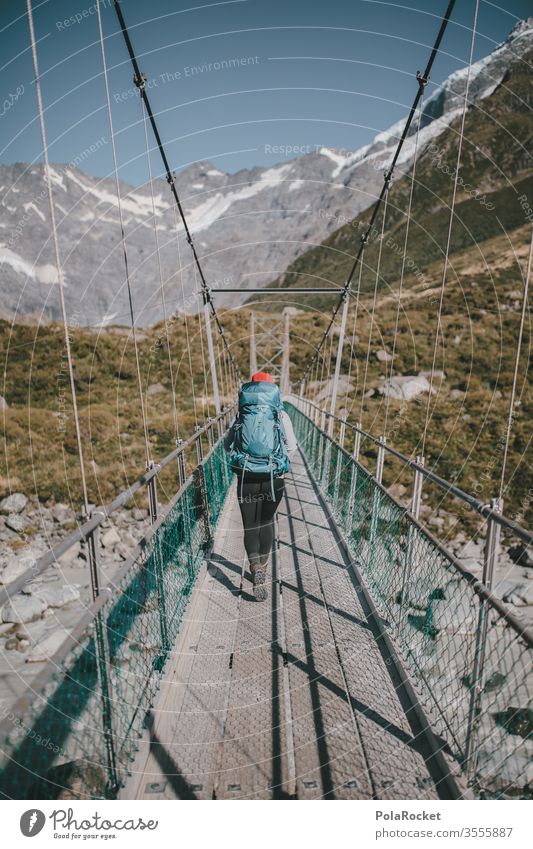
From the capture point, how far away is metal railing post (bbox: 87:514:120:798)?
1848mm

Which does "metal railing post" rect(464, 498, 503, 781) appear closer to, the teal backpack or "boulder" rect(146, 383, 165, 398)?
the teal backpack

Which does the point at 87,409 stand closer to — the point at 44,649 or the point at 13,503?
the point at 13,503

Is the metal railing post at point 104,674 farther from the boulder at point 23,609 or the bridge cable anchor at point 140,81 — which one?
the boulder at point 23,609

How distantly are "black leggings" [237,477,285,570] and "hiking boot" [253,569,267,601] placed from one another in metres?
0.06

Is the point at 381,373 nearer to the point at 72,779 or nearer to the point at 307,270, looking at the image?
the point at 72,779

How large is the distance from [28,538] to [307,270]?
390 feet

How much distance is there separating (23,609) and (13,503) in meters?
7.62

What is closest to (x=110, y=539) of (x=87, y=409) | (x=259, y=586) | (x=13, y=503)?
(x=13, y=503)

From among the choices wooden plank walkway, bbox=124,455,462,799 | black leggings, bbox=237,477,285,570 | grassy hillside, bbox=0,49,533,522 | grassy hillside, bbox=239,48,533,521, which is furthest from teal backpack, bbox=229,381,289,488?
grassy hillside, bbox=0,49,533,522

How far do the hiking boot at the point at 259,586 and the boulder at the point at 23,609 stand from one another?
753 centimetres

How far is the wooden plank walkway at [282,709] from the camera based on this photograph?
6.40 ft

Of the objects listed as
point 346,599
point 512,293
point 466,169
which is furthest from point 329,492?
point 466,169

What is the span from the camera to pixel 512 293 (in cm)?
3139
